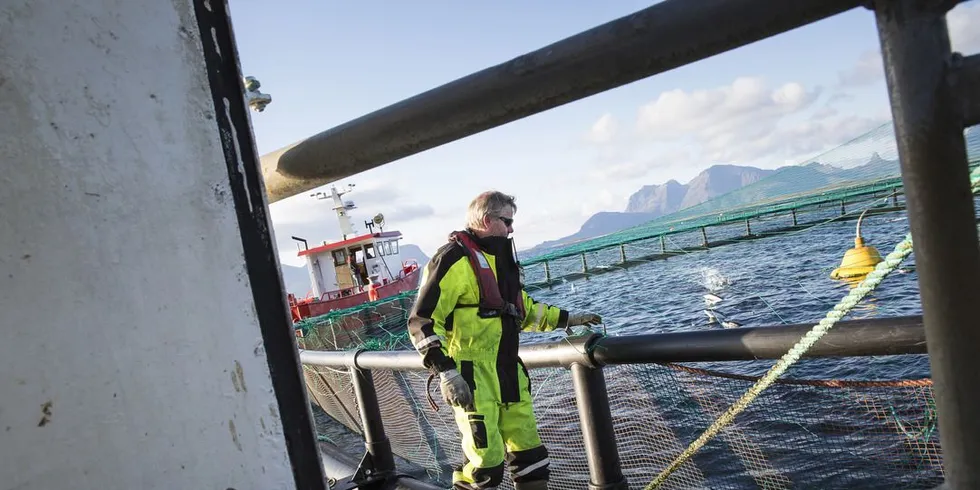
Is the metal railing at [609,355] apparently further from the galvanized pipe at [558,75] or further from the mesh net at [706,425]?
the galvanized pipe at [558,75]

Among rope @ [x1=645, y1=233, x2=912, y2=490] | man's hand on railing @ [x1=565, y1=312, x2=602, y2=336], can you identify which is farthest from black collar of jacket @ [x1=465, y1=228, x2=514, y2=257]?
rope @ [x1=645, y1=233, x2=912, y2=490]

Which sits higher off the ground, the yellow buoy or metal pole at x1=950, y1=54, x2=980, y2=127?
metal pole at x1=950, y1=54, x2=980, y2=127

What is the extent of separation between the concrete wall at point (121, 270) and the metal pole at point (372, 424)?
318 cm

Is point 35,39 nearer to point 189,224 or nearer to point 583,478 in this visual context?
point 189,224

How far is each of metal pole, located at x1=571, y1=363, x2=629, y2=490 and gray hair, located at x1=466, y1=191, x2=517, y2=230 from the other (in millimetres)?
1166

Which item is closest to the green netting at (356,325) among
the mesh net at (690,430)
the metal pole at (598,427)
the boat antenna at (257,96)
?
the mesh net at (690,430)

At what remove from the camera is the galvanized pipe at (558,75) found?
767 mm

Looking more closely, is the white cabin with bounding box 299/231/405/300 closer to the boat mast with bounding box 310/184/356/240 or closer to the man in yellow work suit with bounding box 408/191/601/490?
the boat mast with bounding box 310/184/356/240

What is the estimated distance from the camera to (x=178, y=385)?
84 cm

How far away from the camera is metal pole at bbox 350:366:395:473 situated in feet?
12.8

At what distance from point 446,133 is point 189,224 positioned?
17.0 inches

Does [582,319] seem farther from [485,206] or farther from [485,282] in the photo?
[485,206]

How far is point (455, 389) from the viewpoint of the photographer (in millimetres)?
3057

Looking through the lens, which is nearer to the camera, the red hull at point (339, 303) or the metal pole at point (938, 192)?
the metal pole at point (938, 192)
